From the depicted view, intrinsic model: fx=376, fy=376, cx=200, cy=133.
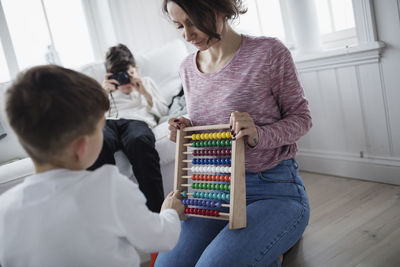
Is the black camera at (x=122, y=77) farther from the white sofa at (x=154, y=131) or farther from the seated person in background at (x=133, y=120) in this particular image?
the white sofa at (x=154, y=131)

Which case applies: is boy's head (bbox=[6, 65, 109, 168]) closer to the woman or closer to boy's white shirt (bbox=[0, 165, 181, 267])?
boy's white shirt (bbox=[0, 165, 181, 267])

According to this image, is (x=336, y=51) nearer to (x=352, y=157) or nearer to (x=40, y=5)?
(x=352, y=157)

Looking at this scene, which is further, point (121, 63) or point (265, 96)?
point (121, 63)

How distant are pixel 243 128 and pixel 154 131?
1.12 meters

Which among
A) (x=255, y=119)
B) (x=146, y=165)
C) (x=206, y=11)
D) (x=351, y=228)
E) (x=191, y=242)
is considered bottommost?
(x=351, y=228)

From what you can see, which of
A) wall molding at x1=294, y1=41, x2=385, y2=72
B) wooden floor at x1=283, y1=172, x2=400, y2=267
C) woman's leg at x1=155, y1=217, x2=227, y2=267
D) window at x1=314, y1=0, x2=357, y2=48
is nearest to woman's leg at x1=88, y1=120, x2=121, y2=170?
woman's leg at x1=155, y1=217, x2=227, y2=267

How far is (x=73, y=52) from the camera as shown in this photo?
11.1 ft

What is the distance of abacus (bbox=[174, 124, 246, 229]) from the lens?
1.17m

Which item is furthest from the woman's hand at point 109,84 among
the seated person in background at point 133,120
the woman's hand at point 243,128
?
the woman's hand at point 243,128

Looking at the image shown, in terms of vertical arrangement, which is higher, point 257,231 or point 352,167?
point 257,231

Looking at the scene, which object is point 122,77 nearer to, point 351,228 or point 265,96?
point 265,96

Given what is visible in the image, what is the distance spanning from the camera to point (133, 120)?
2.23 metres

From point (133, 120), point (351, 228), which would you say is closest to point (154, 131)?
point (133, 120)

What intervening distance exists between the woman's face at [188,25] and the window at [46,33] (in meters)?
2.24
